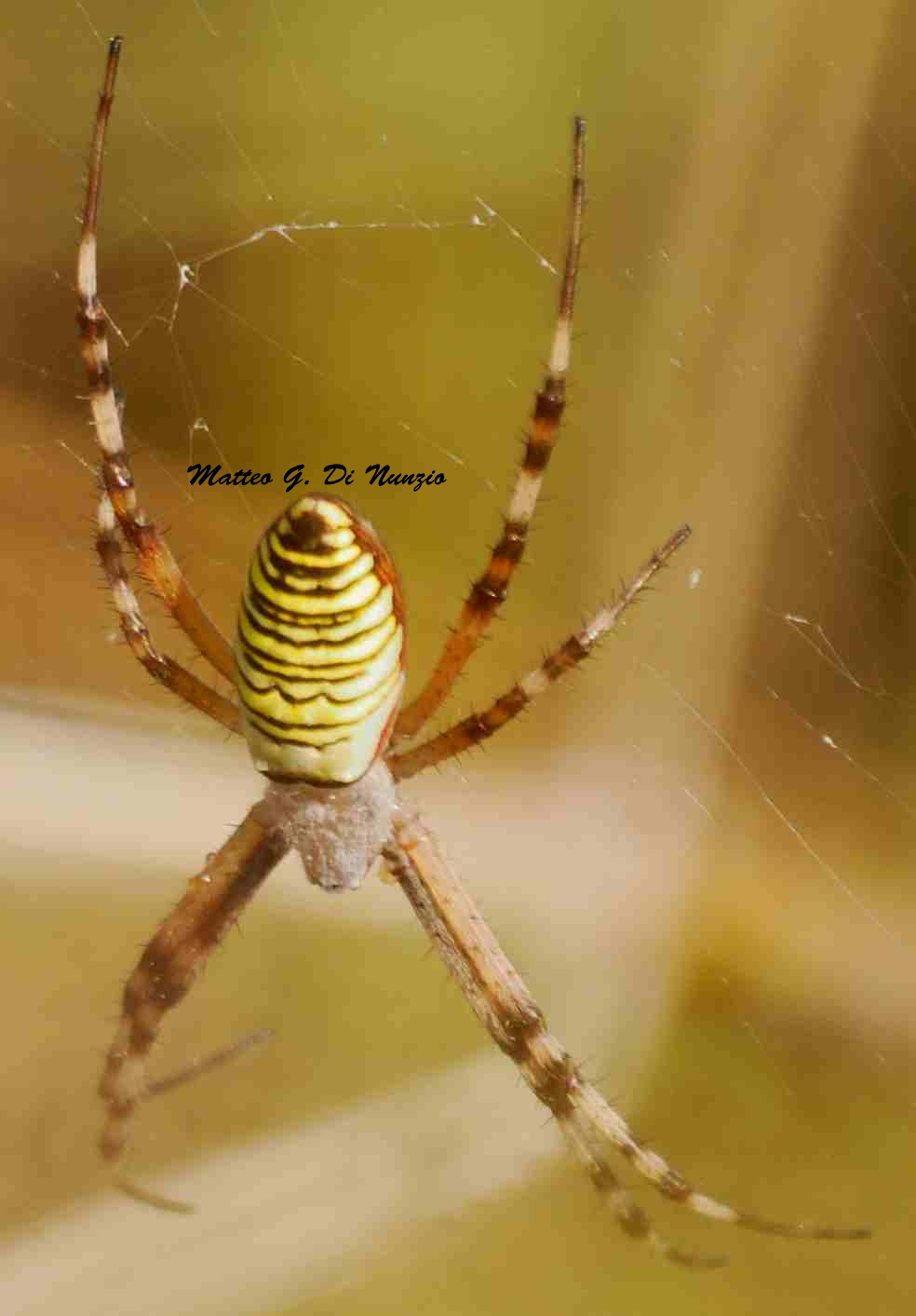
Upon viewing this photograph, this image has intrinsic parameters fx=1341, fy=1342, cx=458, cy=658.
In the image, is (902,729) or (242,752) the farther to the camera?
(242,752)

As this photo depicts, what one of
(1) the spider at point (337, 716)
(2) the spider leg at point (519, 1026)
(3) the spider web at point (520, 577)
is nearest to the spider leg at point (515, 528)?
(1) the spider at point (337, 716)

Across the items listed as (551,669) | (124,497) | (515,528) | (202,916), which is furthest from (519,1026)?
(124,497)

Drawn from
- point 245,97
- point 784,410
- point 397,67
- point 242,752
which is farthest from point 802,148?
point 242,752

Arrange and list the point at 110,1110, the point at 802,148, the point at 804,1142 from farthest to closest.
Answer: the point at 802,148, the point at 804,1142, the point at 110,1110

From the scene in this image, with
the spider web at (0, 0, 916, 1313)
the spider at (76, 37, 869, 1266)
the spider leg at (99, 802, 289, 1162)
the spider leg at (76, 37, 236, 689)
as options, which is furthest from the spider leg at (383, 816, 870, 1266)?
the spider web at (0, 0, 916, 1313)

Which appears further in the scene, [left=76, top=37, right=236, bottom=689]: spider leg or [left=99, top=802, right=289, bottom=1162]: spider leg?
[left=99, top=802, right=289, bottom=1162]: spider leg

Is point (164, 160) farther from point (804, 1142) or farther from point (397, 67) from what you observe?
point (804, 1142)

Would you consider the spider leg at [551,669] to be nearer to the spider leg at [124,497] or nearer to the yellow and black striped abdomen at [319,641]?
the yellow and black striped abdomen at [319,641]

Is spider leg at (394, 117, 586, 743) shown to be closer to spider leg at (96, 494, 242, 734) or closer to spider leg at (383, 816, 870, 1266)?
spider leg at (96, 494, 242, 734)
